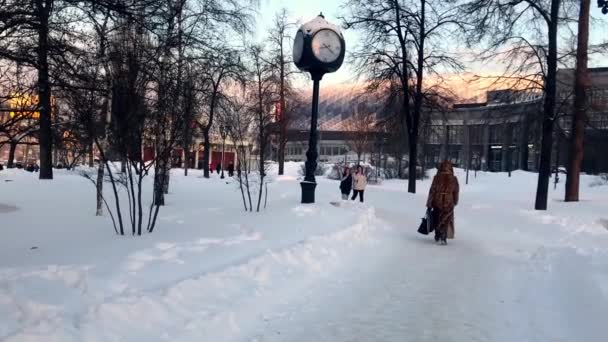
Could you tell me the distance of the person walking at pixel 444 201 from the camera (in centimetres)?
1098

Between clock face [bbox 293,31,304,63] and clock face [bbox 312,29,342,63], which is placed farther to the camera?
clock face [bbox 293,31,304,63]

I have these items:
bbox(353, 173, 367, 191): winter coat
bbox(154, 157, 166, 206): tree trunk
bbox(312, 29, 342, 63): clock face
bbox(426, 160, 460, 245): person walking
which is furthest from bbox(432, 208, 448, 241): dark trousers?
bbox(353, 173, 367, 191): winter coat

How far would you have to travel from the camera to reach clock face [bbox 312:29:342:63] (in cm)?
1241

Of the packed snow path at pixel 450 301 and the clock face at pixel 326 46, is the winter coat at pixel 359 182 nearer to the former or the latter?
the clock face at pixel 326 46

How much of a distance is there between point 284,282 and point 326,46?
24.9 feet

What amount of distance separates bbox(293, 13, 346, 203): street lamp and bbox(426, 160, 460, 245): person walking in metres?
3.14

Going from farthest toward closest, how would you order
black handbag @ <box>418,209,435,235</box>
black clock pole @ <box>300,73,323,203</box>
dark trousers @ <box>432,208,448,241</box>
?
black clock pole @ <box>300,73,323,203</box> → black handbag @ <box>418,209,435,235</box> → dark trousers @ <box>432,208,448,241</box>

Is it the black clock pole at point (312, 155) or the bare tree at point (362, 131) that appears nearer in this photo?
the black clock pole at point (312, 155)

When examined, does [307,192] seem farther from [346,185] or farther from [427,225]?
[346,185]

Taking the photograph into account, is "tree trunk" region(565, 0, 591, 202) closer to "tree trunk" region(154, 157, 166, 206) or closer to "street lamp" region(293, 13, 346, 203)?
"street lamp" region(293, 13, 346, 203)

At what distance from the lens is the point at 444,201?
435 inches

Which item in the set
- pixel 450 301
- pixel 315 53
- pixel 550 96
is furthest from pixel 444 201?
pixel 550 96

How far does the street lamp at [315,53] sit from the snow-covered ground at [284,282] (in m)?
1.55

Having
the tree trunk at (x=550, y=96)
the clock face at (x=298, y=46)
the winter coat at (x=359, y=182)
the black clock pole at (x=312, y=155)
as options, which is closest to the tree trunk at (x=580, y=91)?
the tree trunk at (x=550, y=96)
